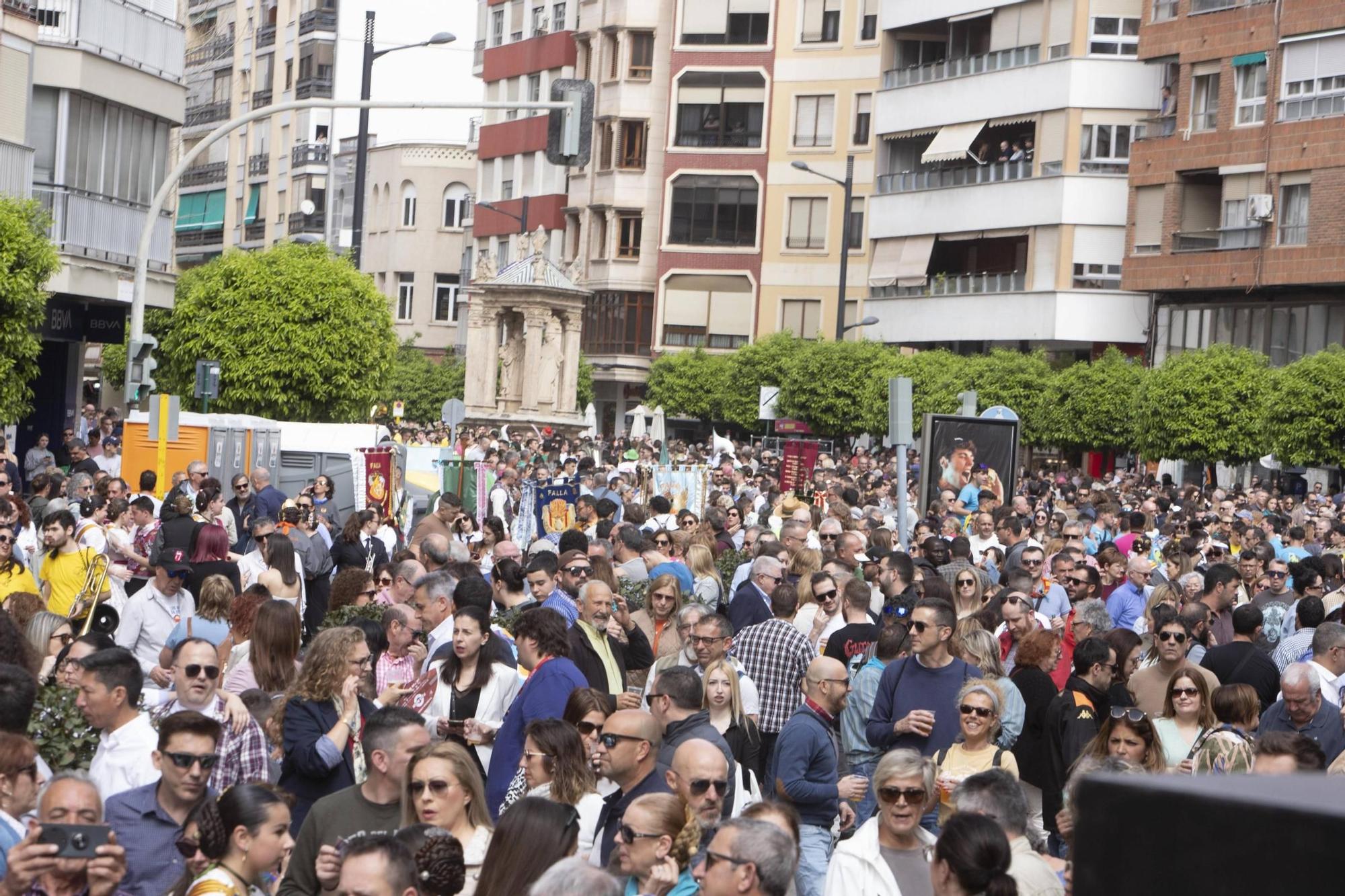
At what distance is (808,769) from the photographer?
8.74 m

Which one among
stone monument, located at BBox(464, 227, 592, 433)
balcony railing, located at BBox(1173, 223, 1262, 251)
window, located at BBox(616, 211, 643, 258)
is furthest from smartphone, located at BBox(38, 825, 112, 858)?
window, located at BBox(616, 211, 643, 258)

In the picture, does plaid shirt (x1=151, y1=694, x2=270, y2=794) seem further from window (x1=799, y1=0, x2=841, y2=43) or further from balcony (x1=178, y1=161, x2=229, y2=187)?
balcony (x1=178, y1=161, x2=229, y2=187)

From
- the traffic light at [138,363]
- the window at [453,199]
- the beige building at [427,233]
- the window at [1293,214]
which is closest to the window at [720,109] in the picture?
the beige building at [427,233]

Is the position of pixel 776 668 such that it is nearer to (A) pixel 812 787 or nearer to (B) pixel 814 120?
(A) pixel 812 787

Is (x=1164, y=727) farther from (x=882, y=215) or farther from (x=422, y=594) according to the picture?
(x=882, y=215)

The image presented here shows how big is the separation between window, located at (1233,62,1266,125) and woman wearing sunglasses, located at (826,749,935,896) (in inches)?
1774

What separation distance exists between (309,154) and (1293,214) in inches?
2206

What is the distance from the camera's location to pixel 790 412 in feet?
209

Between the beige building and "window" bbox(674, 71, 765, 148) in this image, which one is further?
the beige building

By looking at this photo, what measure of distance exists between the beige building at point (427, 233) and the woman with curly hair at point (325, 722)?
84.4 m

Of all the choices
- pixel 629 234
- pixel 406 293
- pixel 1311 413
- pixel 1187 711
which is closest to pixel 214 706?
pixel 1187 711

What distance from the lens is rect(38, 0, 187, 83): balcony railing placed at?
96.3ft

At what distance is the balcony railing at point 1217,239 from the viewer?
4925 centimetres

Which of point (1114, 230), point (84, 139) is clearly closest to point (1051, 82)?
point (1114, 230)
